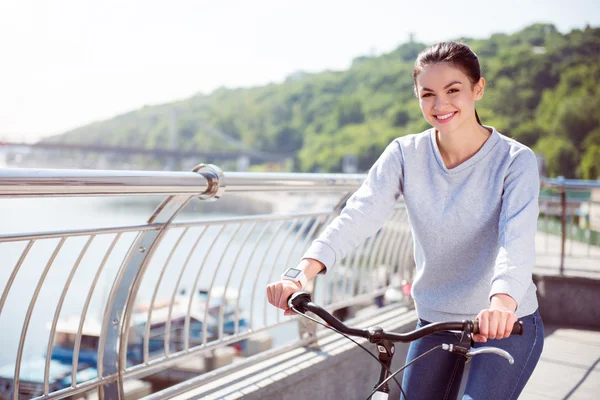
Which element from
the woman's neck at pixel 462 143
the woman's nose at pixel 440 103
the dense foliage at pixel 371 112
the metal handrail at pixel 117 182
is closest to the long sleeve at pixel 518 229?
the woman's neck at pixel 462 143

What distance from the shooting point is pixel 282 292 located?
1.32 metres

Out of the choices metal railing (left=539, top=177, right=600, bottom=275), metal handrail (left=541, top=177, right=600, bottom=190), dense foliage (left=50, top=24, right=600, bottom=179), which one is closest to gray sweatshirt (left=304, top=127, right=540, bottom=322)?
metal handrail (left=541, top=177, right=600, bottom=190)

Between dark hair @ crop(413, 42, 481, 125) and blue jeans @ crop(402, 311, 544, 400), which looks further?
dark hair @ crop(413, 42, 481, 125)

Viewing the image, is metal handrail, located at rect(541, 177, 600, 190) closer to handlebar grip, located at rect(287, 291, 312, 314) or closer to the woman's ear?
the woman's ear

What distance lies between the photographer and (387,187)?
5.58ft

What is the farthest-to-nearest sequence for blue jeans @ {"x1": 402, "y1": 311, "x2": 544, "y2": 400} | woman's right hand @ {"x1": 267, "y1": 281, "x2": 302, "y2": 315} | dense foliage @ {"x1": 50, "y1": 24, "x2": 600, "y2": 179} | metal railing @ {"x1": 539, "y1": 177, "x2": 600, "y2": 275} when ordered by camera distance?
dense foliage @ {"x1": 50, "y1": 24, "x2": 600, "y2": 179}
metal railing @ {"x1": 539, "y1": 177, "x2": 600, "y2": 275}
blue jeans @ {"x1": 402, "y1": 311, "x2": 544, "y2": 400}
woman's right hand @ {"x1": 267, "y1": 281, "x2": 302, "y2": 315}

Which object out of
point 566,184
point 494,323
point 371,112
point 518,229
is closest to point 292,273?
point 494,323

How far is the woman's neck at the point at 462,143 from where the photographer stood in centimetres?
164

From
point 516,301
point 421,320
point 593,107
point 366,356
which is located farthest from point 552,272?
point 593,107

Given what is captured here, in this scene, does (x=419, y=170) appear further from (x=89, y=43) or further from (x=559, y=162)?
(x=89, y=43)

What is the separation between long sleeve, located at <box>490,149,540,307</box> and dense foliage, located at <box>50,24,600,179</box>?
191 feet

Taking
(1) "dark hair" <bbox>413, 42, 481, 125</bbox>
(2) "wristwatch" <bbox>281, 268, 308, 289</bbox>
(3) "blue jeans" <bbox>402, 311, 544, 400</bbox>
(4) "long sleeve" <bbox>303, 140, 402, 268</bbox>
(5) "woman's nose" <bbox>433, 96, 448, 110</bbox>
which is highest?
(1) "dark hair" <bbox>413, 42, 481, 125</bbox>

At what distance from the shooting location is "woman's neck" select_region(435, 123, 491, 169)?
5.38 ft

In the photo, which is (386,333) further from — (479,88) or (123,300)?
(123,300)
